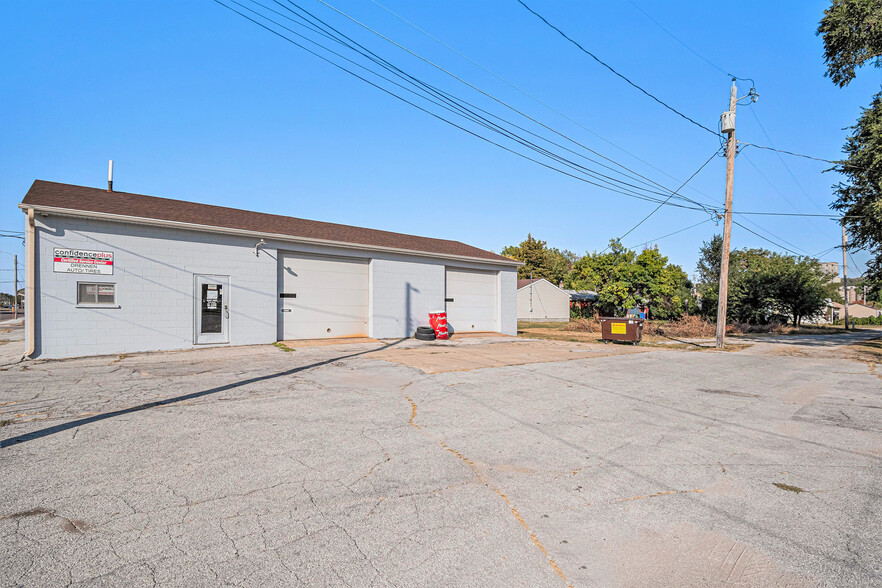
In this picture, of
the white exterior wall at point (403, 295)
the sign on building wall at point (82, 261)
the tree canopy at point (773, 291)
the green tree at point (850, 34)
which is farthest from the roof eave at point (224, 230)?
the tree canopy at point (773, 291)

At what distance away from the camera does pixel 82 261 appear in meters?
11.8

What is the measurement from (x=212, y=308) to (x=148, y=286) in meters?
1.79

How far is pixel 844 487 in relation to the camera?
4039 millimetres

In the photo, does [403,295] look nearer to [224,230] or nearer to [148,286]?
[224,230]

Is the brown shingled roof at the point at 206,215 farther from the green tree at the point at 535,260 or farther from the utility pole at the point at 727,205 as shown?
the green tree at the point at 535,260

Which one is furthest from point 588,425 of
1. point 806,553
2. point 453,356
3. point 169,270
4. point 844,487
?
point 169,270

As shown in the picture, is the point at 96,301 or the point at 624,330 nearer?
the point at 96,301

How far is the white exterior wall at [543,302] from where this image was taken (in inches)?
1745

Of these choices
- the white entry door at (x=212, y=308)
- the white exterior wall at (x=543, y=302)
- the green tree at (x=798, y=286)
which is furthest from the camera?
the white exterior wall at (x=543, y=302)

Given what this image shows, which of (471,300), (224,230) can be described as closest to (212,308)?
(224,230)

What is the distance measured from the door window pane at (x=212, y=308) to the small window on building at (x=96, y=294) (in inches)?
89.1

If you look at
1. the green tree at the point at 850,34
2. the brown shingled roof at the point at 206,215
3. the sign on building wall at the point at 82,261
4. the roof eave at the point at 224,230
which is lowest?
the sign on building wall at the point at 82,261

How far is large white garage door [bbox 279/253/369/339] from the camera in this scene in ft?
52.0

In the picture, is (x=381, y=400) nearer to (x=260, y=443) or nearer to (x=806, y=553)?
(x=260, y=443)
